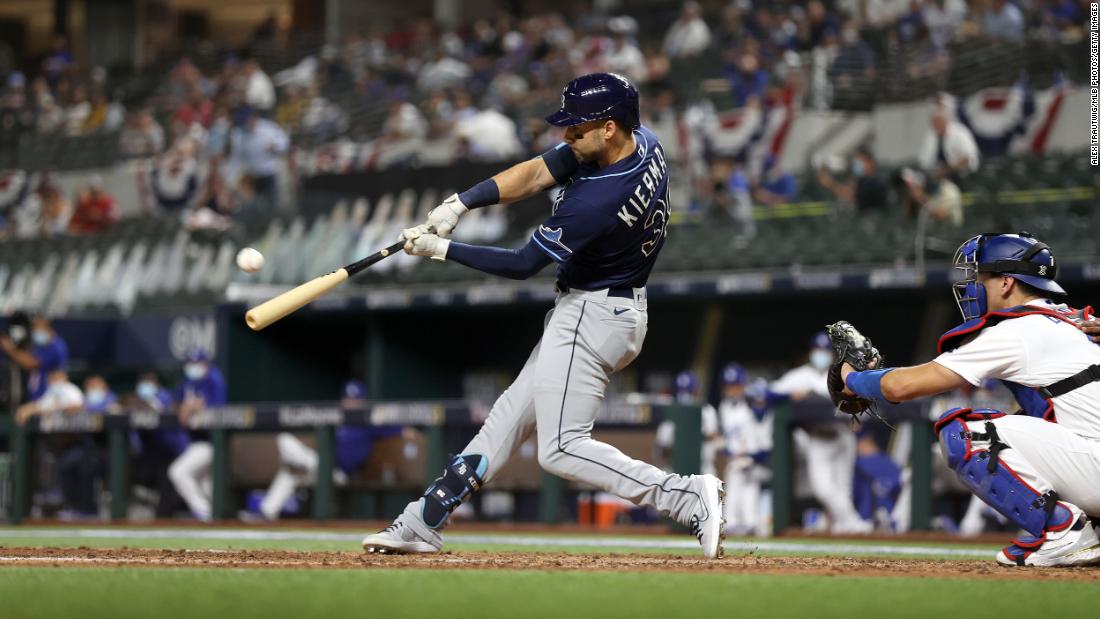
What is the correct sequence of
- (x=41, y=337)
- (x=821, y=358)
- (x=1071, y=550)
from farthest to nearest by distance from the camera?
(x=41, y=337)
(x=821, y=358)
(x=1071, y=550)

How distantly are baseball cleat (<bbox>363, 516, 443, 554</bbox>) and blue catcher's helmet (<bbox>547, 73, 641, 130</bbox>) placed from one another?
1405 mm

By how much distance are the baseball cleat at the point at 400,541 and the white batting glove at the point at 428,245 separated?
2.92 feet

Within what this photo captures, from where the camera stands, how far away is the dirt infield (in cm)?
451

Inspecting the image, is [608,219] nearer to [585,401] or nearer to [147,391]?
[585,401]

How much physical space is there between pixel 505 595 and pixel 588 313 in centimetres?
146

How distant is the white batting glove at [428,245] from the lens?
488 cm

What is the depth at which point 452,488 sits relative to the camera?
5.09 meters

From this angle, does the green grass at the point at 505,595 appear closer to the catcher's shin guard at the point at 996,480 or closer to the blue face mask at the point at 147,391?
the catcher's shin guard at the point at 996,480

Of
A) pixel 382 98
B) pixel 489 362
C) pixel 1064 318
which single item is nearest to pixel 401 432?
pixel 489 362

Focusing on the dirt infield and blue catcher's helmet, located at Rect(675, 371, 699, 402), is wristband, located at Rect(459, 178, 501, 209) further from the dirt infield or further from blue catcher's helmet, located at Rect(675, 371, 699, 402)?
blue catcher's helmet, located at Rect(675, 371, 699, 402)

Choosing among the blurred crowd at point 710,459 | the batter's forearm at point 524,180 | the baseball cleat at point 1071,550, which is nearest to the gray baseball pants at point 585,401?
the batter's forearm at point 524,180

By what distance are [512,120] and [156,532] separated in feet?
26.2

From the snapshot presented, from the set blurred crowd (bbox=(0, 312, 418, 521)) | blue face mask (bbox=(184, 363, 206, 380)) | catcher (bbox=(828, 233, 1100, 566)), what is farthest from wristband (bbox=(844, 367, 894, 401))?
blue face mask (bbox=(184, 363, 206, 380))

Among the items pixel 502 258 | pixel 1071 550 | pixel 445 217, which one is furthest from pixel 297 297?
pixel 1071 550
